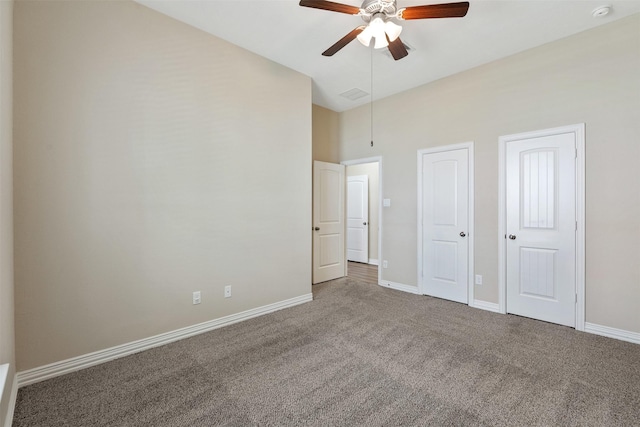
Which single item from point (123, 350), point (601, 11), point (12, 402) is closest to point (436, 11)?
point (601, 11)

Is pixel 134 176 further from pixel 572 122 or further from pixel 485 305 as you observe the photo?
pixel 572 122

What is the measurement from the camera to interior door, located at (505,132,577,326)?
2.96 m

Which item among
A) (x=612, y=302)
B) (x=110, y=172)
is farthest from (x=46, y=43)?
(x=612, y=302)

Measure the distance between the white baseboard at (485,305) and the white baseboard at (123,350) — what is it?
8.40ft

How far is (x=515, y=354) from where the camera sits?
2410 mm

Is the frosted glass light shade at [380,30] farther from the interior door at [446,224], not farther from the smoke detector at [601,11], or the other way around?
the interior door at [446,224]

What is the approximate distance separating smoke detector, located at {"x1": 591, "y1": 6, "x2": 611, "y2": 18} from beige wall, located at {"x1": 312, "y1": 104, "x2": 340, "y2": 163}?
3463 mm

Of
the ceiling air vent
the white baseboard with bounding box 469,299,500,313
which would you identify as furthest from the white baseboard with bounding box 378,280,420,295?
the ceiling air vent

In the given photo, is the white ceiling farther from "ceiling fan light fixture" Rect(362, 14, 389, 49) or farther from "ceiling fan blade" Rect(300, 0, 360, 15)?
"ceiling fan blade" Rect(300, 0, 360, 15)

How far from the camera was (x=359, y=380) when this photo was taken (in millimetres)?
2035

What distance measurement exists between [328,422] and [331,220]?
11.2ft

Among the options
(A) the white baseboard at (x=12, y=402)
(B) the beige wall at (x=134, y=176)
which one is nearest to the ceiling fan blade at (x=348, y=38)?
(B) the beige wall at (x=134, y=176)

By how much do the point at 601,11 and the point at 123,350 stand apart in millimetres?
5152

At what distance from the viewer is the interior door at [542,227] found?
2955mm
